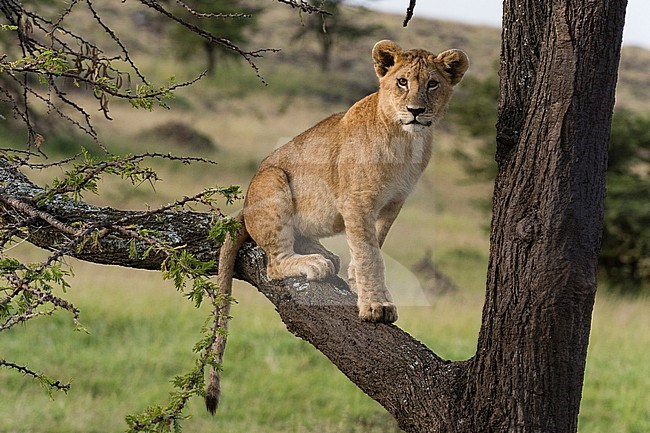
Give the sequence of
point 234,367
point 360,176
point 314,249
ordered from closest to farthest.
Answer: point 360,176, point 314,249, point 234,367

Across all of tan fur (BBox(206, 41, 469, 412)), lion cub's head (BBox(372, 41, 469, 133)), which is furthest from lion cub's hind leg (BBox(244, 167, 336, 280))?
lion cub's head (BBox(372, 41, 469, 133))

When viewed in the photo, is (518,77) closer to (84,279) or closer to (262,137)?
(262,137)

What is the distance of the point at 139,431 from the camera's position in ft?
8.72

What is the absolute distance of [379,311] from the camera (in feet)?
10.2

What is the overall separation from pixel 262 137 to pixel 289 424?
3877mm

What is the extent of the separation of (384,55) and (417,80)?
0.15 meters

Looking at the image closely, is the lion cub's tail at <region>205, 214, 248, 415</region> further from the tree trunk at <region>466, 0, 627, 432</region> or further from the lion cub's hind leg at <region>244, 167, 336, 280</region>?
the tree trunk at <region>466, 0, 627, 432</region>

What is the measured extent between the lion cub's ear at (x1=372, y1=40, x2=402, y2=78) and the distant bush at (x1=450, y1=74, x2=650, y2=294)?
10.0 m

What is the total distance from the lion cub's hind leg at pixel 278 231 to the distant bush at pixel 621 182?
31.8ft

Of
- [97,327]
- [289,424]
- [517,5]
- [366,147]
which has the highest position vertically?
[517,5]

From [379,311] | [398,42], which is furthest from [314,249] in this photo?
[398,42]

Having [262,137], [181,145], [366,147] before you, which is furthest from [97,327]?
[366,147]

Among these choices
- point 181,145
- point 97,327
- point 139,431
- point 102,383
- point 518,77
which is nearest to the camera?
point 139,431

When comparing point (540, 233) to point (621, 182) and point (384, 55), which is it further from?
point (621, 182)
